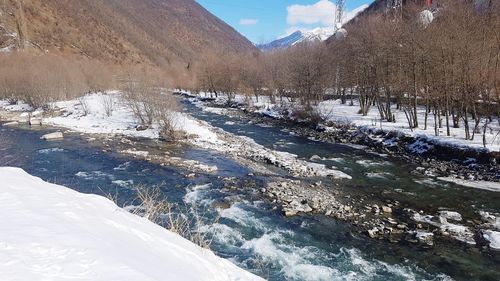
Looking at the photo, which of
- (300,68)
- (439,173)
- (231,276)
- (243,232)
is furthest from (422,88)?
(231,276)

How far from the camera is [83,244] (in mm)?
4785

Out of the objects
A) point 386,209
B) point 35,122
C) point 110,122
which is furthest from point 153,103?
point 386,209

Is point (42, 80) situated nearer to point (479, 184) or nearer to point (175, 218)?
point (175, 218)

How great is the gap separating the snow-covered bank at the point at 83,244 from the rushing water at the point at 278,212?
14.4 feet

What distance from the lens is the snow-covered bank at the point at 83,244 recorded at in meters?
4.09

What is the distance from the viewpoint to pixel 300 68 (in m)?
46.2

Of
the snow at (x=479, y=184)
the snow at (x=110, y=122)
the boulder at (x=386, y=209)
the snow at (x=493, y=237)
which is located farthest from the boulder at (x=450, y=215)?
the snow at (x=110, y=122)

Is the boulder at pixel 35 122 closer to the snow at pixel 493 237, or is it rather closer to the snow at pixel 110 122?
the snow at pixel 110 122

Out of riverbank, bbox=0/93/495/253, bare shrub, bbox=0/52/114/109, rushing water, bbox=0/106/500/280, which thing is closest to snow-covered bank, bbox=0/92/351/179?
riverbank, bbox=0/93/495/253

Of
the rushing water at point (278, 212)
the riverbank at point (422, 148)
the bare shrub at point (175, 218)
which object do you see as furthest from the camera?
the riverbank at point (422, 148)

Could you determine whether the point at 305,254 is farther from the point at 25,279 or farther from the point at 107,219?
the point at 25,279

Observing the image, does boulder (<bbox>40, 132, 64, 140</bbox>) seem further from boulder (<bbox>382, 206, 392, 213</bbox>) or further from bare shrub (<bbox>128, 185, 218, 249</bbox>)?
boulder (<bbox>382, 206, 392, 213</bbox>)

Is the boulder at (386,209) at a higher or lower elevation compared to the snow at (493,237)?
higher

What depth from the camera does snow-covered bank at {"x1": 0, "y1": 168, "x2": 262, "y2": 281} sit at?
13.4ft
